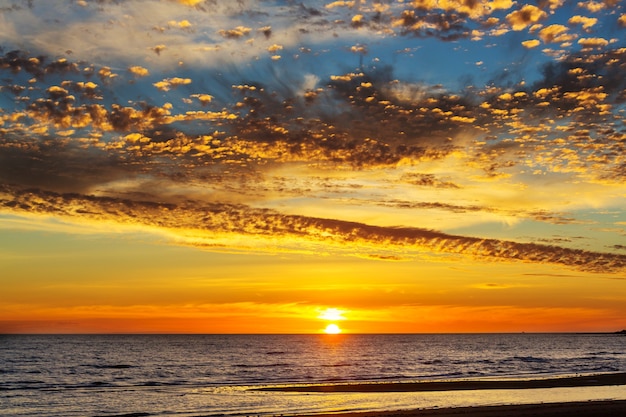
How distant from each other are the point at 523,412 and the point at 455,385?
22820mm

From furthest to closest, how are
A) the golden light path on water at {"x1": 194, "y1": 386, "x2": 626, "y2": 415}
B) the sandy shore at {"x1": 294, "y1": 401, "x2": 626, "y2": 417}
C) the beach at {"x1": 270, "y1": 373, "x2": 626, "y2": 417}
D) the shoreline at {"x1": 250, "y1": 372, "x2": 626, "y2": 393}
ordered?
the shoreline at {"x1": 250, "y1": 372, "x2": 626, "y2": 393}, the golden light path on water at {"x1": 194, "y1": 386, "x2": 626, "y2": 415}, the beach at {"x1": 270, "y1": 373, "x2": 626, "y2": 417}, the sandy shore at {"x1": 294, "y1": 401, "x2": 626, "y2": 417}

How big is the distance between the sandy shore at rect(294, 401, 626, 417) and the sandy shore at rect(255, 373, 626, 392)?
15.9 m

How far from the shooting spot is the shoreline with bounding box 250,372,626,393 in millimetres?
53312

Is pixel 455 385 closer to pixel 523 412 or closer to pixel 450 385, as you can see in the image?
pixel 450 385

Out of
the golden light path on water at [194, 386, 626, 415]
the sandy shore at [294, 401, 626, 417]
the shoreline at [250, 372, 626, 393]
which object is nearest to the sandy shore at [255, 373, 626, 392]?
the shoreline at [250, 372, 626, 393]

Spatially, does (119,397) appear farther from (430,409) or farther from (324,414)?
(430,409)

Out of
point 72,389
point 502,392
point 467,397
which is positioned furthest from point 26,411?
point 502,392

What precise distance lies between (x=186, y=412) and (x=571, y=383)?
39023mm

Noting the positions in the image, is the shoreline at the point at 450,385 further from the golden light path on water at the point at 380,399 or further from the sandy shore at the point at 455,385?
the golden light path on water at the point at 380,399

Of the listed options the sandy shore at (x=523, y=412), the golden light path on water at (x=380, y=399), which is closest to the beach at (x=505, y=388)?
the sandy shore at (x=523, y=412)

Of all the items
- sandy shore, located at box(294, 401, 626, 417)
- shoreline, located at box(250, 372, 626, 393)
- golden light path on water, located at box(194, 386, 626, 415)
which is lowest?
sandy shore, located at box(294, 401, 626, 417)

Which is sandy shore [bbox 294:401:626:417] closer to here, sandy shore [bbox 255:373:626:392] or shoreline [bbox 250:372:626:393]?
shoreline [bbox 250:372:626:393]

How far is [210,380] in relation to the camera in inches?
2662

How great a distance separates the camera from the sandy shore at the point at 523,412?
3328cm
